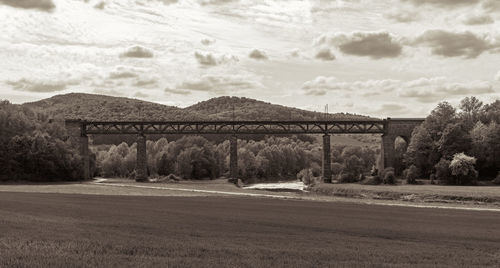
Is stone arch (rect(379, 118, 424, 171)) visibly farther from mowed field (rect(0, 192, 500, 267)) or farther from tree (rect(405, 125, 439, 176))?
mowed field (rect(0, 192, 500, 267))

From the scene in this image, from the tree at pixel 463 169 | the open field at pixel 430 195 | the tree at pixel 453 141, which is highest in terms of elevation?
the tree at pixel 453 141

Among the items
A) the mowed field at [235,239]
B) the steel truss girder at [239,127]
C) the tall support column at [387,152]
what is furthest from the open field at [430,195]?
the steel truss girder at [239,127]

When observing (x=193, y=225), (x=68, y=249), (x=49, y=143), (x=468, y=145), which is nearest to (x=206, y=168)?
(x=49, y=143)

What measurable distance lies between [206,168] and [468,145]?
170ft

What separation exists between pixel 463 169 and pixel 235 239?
2403 inches

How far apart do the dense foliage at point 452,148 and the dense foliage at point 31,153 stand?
56.2 metres

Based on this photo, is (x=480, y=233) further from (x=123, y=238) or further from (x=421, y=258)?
(x=123, y=238)

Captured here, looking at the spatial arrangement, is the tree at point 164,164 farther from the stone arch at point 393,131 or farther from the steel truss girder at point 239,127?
the stone arch at point 393,131

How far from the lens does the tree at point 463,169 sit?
248ft

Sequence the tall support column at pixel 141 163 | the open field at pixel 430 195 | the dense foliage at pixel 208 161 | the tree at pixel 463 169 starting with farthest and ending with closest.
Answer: the dense foliage at pixel 208 161, the tall support column at pixel 141 163, the tree at pixel 463 169, the open field at pixel 430 195

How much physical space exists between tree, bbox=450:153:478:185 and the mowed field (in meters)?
42.8

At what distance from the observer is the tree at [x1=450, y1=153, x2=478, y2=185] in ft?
248

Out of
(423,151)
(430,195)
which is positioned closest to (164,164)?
(423,151)

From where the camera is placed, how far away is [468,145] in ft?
270
